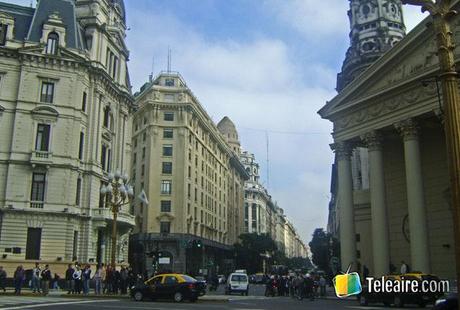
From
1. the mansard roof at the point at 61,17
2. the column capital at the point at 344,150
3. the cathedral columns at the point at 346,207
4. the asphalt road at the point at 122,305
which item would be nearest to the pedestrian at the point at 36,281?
the asphalt road at the point at 122,305

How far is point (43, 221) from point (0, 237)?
11.3 ft

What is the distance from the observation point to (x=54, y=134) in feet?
143

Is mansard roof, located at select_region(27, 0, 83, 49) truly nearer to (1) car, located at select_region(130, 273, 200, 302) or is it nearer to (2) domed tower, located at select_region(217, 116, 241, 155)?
(1) car, located at select_region(130, 273, 200, 302)

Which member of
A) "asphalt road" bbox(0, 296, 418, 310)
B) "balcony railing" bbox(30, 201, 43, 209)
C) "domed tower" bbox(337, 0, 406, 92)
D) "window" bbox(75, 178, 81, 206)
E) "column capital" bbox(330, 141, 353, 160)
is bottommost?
"asphalt road" bbox(0, 296, 418, 310)

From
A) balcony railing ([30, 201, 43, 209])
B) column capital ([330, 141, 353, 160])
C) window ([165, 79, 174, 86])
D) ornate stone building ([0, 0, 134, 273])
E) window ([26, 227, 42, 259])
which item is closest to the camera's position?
column capital ([330, 141, 353, 160])

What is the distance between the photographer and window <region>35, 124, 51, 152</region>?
43.2m

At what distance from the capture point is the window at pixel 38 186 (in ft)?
139

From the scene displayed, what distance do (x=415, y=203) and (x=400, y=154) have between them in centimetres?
827

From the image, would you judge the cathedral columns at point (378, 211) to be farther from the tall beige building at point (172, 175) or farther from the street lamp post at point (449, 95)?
the tall beige building at point (172, 175)

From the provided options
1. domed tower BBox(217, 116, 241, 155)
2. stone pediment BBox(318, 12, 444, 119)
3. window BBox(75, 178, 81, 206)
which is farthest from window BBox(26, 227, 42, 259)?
domed tower BBox(217, 116, 241, 155)

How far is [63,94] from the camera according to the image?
44562mm

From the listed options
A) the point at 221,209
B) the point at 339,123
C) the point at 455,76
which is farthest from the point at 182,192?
the point at 455,76

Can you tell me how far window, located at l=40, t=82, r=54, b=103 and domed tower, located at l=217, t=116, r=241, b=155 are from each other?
85.0 meters

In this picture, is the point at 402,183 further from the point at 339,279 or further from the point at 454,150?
the point at 454,150
